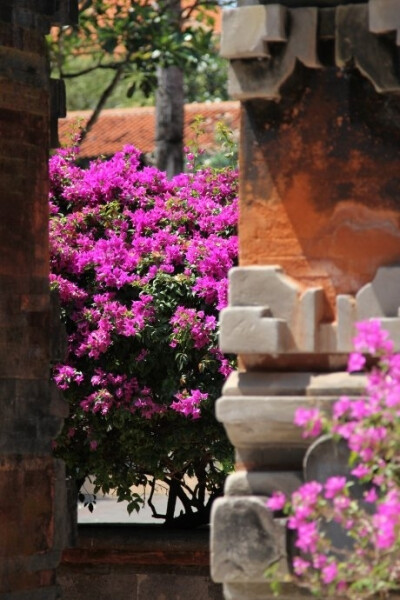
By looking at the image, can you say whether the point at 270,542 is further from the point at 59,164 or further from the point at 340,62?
the point at 59,164

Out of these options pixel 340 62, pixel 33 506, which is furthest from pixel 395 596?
pixel 33 506

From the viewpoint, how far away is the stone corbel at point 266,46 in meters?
5.31

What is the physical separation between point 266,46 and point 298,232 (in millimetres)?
646

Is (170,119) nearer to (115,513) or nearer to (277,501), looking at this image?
(115,513)

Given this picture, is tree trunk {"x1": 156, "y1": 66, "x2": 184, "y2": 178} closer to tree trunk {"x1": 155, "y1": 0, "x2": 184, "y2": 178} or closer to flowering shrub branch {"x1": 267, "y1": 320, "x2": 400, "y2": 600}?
tree trunk {"x1": 155, "y1": 0, "x2": 184, "y2": 178}

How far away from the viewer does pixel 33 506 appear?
8.95 meters

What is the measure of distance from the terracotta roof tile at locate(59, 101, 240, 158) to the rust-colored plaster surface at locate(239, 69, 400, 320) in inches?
929

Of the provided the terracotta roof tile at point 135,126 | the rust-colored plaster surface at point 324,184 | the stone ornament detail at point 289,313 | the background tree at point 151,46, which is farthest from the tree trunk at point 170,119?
the stone ornament detail at point 289,313

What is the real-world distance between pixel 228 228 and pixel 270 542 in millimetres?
5425

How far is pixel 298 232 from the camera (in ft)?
17.7

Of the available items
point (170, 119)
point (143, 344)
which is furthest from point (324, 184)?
point (170, 119)

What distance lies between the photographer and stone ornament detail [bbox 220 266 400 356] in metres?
5.22

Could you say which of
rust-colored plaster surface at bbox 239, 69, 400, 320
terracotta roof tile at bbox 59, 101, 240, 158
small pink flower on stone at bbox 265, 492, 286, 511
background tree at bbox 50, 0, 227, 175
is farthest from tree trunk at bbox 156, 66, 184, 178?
small pink flower on stone at bbox 265, 492, 286, 511

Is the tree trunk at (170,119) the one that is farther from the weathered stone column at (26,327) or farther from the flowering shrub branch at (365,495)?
the flowering shrub branch at (365,495)
